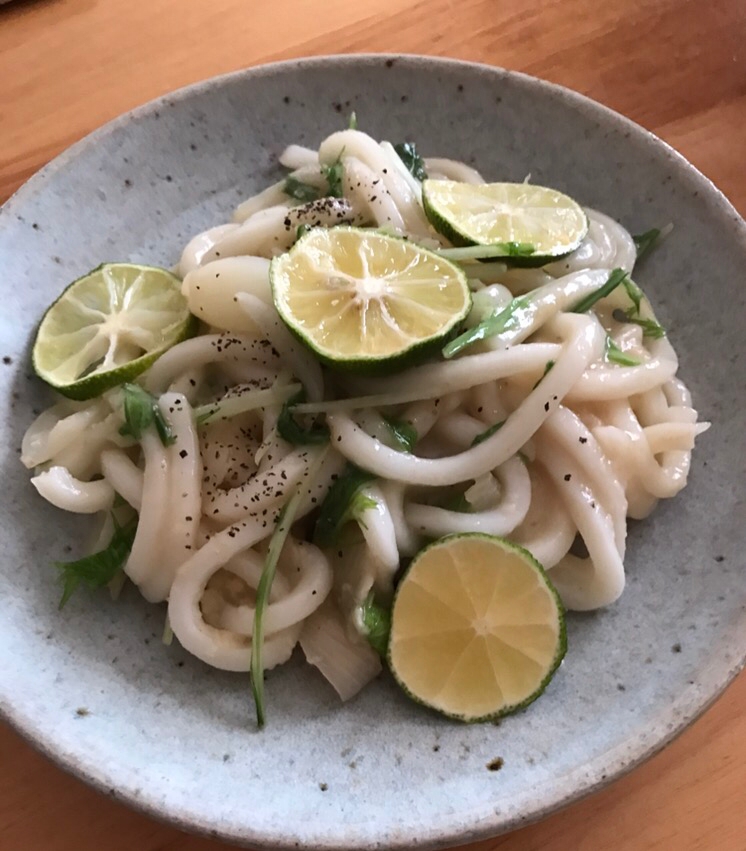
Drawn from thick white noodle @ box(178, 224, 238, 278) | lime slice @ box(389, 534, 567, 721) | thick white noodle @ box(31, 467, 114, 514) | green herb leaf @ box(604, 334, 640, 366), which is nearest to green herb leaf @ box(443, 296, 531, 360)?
green herb leaf @ box(604, 334, 640, 366)

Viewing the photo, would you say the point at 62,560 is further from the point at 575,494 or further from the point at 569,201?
the point at 569,201

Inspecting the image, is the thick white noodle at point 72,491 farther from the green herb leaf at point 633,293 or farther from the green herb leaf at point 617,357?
the green herb leaf at point 633,293

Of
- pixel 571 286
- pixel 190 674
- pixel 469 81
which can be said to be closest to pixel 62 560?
pixel 190 674

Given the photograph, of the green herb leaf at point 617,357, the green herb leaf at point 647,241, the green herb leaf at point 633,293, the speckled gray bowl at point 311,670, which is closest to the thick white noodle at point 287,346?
the speckled gray bowl at point 311,670

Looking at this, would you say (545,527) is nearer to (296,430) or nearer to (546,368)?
(546,368)

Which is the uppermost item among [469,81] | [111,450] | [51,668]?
[469,81]

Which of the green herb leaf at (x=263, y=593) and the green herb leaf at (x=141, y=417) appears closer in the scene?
the green herb leaf at (x=263, y=593)

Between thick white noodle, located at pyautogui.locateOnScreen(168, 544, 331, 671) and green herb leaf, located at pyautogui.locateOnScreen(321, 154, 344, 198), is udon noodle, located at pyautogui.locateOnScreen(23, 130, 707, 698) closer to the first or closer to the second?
thick white noodle, located at pyautogui.locateOnScreen(168, 544, 331, 671)
